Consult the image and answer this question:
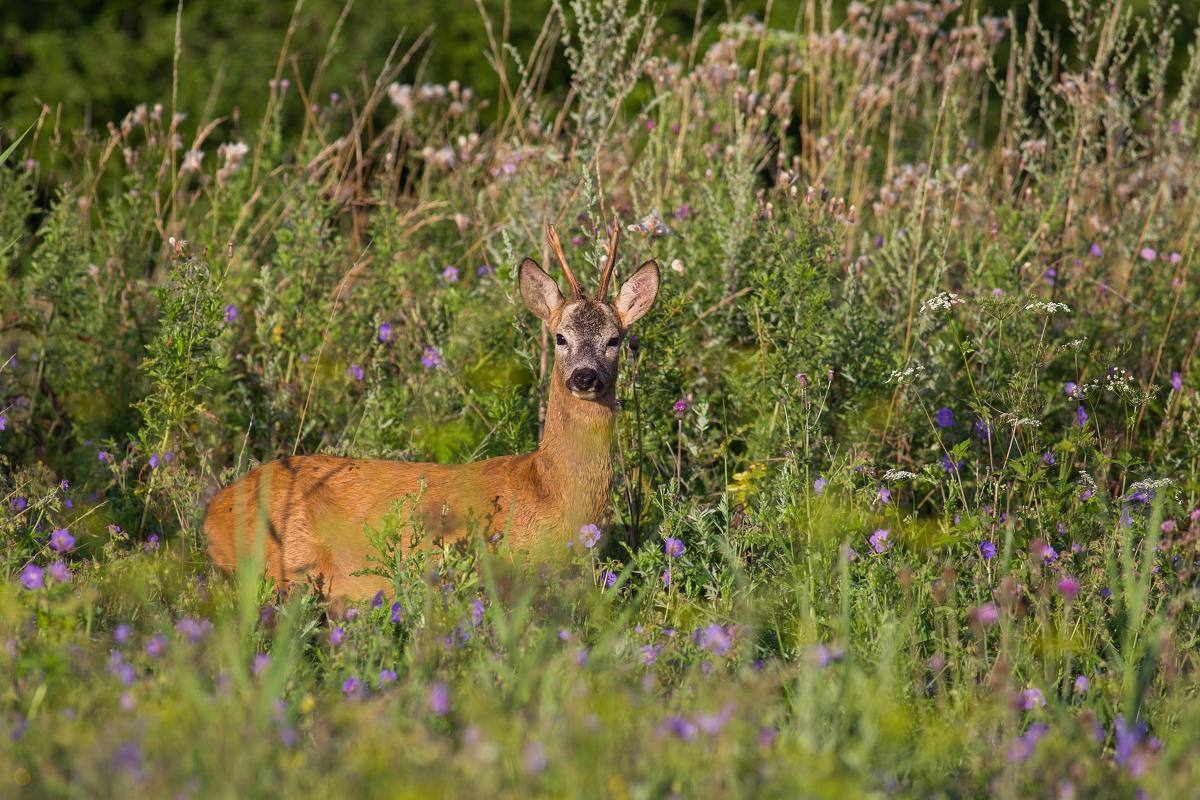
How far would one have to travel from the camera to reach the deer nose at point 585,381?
4.63m

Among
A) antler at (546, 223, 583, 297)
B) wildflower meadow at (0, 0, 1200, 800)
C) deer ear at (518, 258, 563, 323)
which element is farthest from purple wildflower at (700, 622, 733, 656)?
deer ear at (518, 258, 563, 323)

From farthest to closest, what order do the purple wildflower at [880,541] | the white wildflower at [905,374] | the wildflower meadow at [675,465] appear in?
1. the white wildflower at [905,374]
2. the purple wildflower at [880,541]
3. the wildflower meadow at [675,465]

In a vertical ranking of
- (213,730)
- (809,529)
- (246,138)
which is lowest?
(246,138)

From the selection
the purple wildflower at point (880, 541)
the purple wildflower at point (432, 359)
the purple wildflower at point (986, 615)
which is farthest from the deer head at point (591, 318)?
the purple wildflower at point (986, 615)

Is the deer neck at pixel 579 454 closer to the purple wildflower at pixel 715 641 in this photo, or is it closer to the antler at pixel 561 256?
the antler at pixel 561 256

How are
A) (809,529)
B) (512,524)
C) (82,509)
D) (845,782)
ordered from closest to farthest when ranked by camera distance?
(845,782), (809,529), (512,524), (82,509)

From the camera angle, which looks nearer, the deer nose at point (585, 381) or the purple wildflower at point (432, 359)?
the deer nose at point (585, 381)

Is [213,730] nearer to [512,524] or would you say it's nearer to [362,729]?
[362,729]

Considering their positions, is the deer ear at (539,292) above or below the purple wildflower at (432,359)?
above

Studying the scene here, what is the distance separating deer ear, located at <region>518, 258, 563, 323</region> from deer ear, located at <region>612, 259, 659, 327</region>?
22cm

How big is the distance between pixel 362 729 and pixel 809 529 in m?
1.95

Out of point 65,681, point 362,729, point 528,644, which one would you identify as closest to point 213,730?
point 362,729

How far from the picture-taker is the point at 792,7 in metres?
10.5

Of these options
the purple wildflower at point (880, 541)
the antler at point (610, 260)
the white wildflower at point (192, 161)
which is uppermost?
the antler at point (610, 260)
